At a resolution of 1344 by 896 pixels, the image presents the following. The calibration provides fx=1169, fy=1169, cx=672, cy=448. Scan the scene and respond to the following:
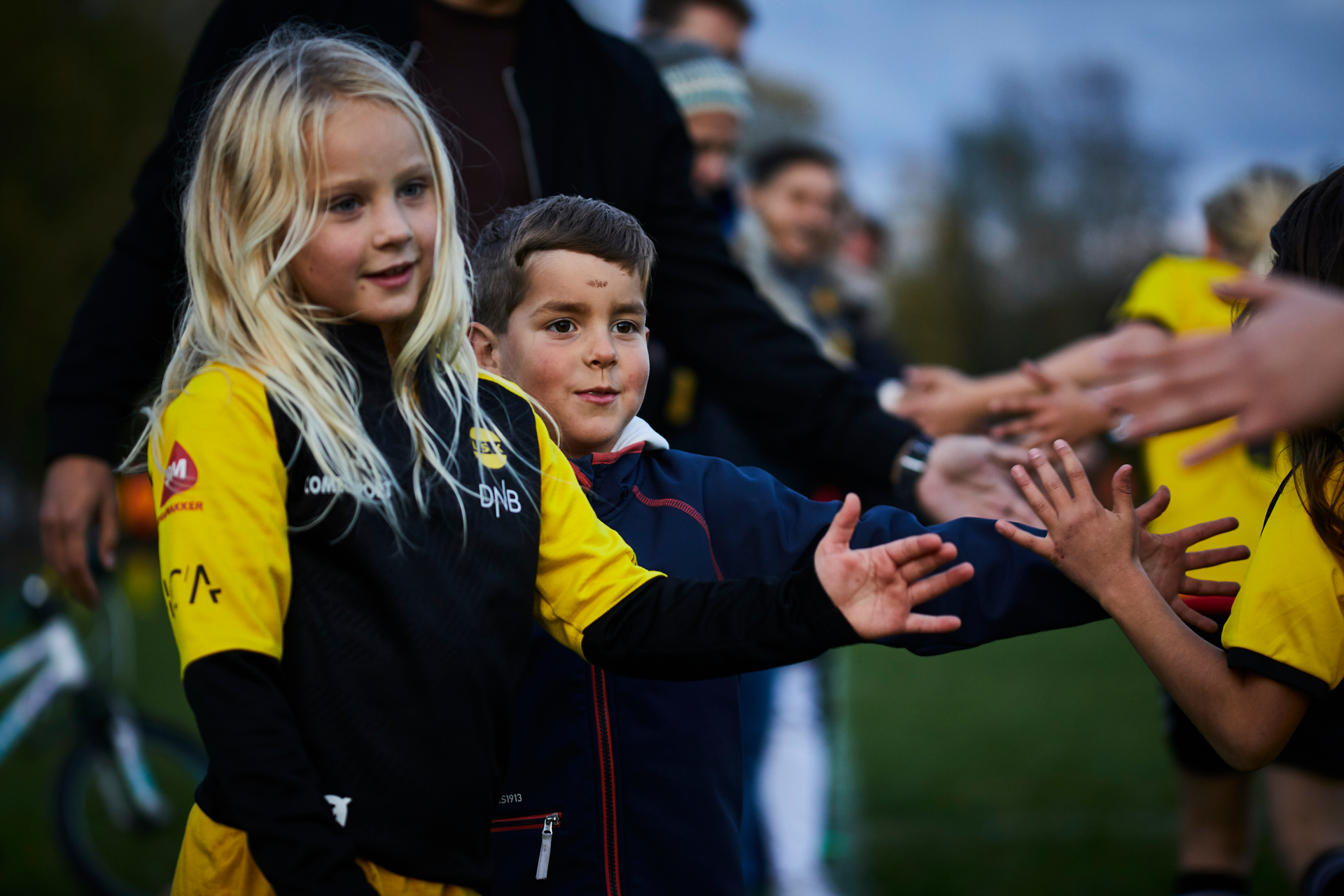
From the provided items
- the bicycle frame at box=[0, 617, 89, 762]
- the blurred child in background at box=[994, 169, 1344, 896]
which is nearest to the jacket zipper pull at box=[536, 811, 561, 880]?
the blurred child in background at box=[994, 169, 1344, 896]

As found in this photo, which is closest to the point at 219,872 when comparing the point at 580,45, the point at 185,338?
the point at 185,338

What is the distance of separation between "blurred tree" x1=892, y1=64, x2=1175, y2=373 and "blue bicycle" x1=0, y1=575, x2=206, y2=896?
12928 millimetres

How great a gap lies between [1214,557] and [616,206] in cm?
116

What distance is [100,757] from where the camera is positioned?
524cm

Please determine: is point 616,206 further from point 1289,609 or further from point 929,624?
point 1289,609

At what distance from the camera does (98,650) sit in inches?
385

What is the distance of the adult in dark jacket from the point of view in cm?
205

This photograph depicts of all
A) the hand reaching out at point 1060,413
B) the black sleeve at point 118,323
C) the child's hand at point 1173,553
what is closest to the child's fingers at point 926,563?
the child's hand at point 1173,553

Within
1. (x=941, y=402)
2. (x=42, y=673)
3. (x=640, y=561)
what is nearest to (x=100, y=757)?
(x=42, y=673)

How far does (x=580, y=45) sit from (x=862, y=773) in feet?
17.1

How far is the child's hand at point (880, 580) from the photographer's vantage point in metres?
1.43

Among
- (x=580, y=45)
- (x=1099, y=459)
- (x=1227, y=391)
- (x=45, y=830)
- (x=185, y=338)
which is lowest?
(x=45, y=830)

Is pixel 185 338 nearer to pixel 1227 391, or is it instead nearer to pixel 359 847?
pixel 359 847

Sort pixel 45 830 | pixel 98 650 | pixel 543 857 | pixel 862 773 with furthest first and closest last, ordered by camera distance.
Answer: pixel 98 650 → pixel 862 773 → pixel 45 830 → pixel 543 857
